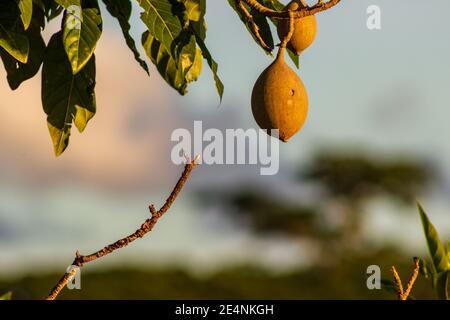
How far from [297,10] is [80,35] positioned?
909 millimetres

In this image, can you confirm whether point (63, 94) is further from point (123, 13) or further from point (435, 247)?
point (435, 247)

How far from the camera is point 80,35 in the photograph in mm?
3600

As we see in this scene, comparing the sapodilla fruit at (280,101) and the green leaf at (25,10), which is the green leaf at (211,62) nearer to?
the sapodilla fruit at (280,101)

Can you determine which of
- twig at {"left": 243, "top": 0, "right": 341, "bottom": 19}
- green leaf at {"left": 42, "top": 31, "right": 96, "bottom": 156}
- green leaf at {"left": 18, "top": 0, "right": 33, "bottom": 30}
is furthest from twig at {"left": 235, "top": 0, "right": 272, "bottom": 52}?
green leaf at {"left": 18, "top": 0, "right": 33, "bottom": 30}

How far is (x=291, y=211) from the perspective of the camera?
36.9m

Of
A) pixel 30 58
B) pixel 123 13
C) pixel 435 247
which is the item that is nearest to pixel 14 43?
pixel 30 58

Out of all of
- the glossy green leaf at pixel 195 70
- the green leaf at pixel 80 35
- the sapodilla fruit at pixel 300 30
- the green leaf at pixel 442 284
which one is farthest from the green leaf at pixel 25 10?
the green leaf at pixel 442 284

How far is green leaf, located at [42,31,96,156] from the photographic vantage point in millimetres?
3996

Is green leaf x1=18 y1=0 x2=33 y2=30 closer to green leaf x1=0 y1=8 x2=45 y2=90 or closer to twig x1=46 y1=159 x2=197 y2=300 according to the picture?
green leaf x1=0 y1=8 x2=45 y2=90

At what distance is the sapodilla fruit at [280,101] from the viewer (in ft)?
11.7

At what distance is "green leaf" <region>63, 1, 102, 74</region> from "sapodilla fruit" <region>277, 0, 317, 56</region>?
78cm

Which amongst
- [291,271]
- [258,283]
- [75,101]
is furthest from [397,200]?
[75,101]
